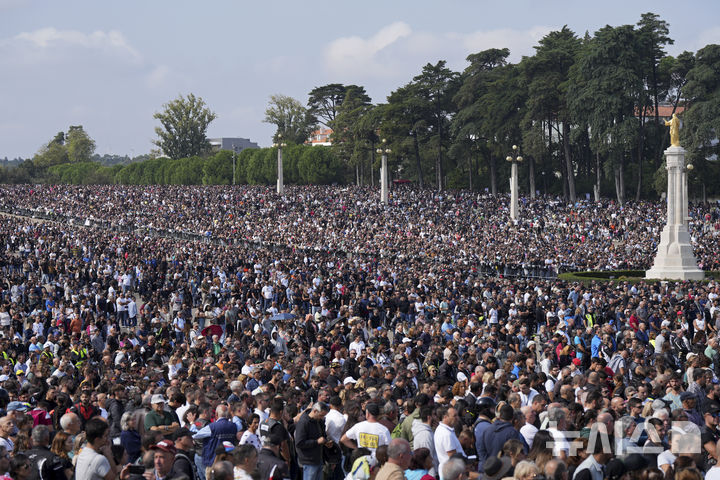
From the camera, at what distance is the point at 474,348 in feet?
46.0

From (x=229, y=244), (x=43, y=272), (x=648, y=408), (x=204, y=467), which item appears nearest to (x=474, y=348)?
(x=648, y=408)

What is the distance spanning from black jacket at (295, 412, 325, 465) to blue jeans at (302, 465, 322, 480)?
0.04m

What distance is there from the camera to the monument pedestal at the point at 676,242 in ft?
108

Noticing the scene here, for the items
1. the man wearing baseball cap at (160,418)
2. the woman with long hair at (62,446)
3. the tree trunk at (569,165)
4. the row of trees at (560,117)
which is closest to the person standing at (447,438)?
the man wearing baseball cap at (160,418)

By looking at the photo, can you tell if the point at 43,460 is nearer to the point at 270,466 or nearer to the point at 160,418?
the point at 160,418

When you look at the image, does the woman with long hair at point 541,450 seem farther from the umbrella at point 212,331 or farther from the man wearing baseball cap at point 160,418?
the umbrella at point 212,331

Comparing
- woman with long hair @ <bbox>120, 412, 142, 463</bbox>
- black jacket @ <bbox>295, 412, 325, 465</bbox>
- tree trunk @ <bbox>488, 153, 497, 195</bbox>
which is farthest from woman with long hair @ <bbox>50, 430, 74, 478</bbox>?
tree trunk @ <bbox>488, 153, 497, 195</bbox>

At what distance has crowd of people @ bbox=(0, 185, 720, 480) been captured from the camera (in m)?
7.11

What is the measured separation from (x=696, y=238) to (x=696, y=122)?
13480 mm

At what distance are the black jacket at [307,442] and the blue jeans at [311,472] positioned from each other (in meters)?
0.04

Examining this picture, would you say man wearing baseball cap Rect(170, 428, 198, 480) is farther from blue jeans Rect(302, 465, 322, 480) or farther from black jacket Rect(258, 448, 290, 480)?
blue jeans Rect(302, 465, 322, 480)

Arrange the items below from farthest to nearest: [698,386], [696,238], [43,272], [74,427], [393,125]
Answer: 1. [393,125]
2. [696,238]
3. [43,272]
4. [698,386]
5. [74,427]

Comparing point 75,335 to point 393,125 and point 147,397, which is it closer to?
point 147,397

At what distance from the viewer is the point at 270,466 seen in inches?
289
